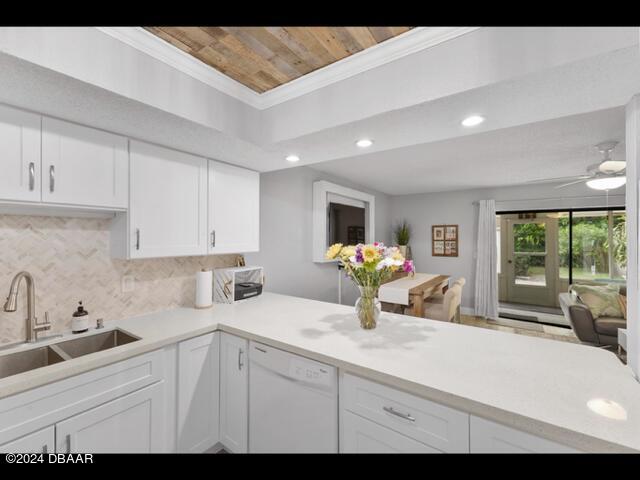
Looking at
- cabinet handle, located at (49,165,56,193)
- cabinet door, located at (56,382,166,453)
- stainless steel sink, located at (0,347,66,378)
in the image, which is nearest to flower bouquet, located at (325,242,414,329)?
cabinet door, located at (56,382,166,453)

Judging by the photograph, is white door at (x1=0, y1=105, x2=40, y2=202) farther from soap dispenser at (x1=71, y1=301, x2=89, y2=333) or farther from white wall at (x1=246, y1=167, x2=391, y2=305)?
white wall at (x1=246, y1=167, x2=391, y2=305)

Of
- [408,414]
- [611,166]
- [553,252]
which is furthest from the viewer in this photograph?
[553,252]

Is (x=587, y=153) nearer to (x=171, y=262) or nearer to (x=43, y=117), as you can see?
(x=171, y=262)

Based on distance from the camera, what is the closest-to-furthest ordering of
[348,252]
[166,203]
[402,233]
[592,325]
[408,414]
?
[408,414] → [348,252] → [166,203] → [592,325] → [402,233]

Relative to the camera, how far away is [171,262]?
7.06 ft

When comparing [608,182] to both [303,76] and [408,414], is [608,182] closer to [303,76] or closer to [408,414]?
[303,76]

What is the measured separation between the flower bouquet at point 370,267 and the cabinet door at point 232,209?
3.26ft

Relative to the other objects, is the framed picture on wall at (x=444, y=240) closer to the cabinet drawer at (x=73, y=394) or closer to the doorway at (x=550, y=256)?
the doorway at (x=550, y=256)

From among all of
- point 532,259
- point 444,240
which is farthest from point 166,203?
point 532,259

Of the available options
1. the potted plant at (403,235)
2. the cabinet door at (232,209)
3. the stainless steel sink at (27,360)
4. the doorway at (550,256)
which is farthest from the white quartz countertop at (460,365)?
the doorway at (550,256)

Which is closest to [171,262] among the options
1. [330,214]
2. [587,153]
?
[330,214]

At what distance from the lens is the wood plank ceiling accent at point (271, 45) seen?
1.32 meters

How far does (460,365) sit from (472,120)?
1.21 meters

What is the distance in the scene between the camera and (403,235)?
18.4 feet
